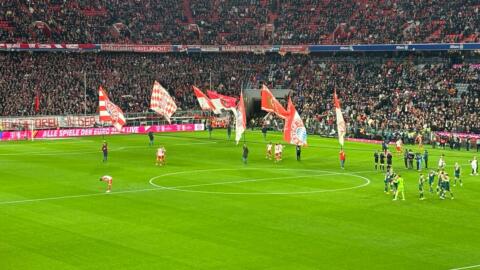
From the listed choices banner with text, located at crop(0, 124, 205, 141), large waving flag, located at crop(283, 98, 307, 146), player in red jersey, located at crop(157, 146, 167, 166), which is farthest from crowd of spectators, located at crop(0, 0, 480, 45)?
player in red jersey, located at crop(157, 146, 167, 166)

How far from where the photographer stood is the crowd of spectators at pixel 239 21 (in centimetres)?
9644

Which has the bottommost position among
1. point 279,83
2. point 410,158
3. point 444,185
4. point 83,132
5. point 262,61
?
point 444,185

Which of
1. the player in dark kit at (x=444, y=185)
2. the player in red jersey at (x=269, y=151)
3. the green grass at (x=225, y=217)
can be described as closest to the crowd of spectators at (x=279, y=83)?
the player in red jersey at (x=269, y=151)

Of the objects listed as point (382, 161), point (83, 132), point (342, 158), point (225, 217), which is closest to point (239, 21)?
point (83, 132)

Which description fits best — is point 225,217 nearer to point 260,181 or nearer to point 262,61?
point 260,181

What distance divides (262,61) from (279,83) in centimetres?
668

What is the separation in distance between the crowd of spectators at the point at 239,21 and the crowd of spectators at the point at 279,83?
2531 millimetres

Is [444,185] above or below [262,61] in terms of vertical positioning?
below

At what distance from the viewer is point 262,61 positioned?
11225 cm

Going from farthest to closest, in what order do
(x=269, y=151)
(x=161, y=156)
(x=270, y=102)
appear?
(x=269, y=151)
(x=270, y=102)
(x=161, y=156)

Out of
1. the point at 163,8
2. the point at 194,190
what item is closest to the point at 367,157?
the point at 194,190

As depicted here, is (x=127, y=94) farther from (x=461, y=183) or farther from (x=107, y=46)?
(x=461, y=183)

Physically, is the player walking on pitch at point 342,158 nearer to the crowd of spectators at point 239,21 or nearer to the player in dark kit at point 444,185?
the player in dark kit at point 444,185

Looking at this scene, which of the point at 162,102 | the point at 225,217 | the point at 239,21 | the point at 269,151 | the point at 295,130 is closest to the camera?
the point at 225,217
